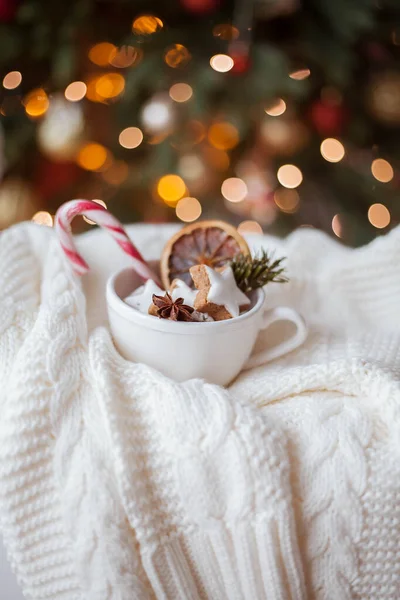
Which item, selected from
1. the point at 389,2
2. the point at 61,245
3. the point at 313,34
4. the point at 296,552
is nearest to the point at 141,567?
the point at 296,552

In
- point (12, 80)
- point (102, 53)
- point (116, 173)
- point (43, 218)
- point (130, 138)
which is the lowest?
point (43, 218)

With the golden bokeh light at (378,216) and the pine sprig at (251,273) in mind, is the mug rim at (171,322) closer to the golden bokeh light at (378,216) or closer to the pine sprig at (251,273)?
the pine sprig at (251,273)

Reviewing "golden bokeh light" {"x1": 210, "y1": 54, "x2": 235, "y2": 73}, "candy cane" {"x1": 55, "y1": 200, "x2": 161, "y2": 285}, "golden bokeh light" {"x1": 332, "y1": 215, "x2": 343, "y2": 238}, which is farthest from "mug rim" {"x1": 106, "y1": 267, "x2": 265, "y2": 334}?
"golden bokeh light" {"x1": 332, "y1": 215, "x2": 343, "y2": 238}

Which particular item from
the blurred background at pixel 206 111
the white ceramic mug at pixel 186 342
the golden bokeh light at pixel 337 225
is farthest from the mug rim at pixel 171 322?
the golden bokeh light at pixel 337 225

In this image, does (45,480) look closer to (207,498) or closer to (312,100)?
(207,498)

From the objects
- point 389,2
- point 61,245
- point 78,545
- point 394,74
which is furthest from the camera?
point 394,74

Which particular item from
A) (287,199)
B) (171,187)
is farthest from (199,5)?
(287,199)

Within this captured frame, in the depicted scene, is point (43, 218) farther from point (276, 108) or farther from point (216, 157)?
point (276, 108)

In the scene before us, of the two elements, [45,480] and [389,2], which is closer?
[45,480]
